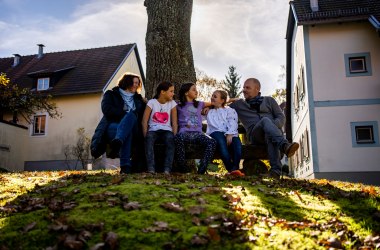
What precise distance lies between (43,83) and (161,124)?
71.3ft

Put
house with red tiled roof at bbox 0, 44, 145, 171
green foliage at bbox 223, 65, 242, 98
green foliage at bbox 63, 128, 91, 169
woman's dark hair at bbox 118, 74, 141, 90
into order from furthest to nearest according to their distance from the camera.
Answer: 1. green foliage at bbox 223, 65, 242, 98
2. house with red tiled roof at bbox 0, 44, 145, 171
3. green foliage at bbox 63, 128, 91, 169
4. woman's dark hair at bbox 118, 74, 141, 90

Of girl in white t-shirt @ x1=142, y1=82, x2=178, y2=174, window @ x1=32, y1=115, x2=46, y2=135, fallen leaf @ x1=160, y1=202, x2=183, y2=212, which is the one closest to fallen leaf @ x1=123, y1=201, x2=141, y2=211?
fallen leaf @ x1=160, y1=202, x2=183, y2=212

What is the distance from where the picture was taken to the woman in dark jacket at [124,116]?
545 centimetres

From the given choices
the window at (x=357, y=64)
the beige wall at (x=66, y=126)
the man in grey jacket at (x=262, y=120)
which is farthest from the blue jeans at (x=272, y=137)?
the beige wall at (x=66, y=126)

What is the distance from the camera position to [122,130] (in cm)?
539

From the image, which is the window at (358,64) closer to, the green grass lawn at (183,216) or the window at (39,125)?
the green grass lawn at (183,216)

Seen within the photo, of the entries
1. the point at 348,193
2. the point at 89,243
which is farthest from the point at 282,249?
the point at 348,193

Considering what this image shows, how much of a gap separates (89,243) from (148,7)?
18.2ft

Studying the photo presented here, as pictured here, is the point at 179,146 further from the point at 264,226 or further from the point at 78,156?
the point at 78,156

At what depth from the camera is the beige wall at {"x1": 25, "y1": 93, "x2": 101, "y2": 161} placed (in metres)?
23.0

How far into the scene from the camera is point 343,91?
49.9ft

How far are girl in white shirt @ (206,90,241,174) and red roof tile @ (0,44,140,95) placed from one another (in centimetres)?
1734

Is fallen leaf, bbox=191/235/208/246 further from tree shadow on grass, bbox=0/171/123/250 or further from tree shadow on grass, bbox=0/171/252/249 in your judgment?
tree shadow on grass, bbox=0/171/123/250

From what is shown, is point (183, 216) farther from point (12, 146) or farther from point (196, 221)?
point (12, 146)
